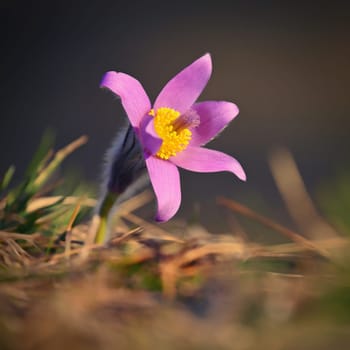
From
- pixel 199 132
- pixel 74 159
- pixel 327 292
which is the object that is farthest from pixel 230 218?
pixel 74 159

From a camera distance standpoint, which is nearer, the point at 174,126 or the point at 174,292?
the point at 174,292

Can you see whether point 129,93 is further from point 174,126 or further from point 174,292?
point 174,292

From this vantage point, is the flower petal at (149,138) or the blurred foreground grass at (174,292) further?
the flower petal at (149,138)

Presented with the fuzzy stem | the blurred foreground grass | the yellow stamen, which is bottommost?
the blurred foreground grass

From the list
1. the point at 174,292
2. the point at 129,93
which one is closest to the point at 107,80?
the point at 129,93

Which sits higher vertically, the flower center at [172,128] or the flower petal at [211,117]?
the flower petal at [211,117]

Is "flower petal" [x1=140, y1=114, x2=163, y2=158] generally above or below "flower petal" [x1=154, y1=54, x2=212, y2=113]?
below

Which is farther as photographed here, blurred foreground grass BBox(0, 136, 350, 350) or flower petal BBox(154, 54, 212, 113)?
flower petal BBox(154, 54, 212, 113)
